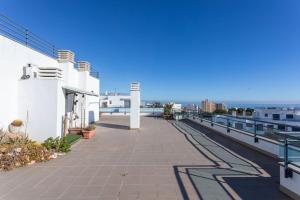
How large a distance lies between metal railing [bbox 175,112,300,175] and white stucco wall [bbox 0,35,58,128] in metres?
7.70

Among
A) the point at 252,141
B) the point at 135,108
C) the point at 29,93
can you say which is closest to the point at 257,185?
the point at 252,141

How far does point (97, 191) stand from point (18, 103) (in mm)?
5651

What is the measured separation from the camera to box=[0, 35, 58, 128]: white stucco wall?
773 cm

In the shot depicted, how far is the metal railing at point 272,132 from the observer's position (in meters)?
4.15

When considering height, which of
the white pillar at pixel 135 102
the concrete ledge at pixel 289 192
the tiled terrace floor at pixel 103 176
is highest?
the white pillar at pixel 135 102

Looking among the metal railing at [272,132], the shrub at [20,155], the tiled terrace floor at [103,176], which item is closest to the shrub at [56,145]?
the tiled terrace floor at [103,176]

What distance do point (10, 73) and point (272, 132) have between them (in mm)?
8154

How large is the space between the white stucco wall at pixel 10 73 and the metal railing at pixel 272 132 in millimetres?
7701

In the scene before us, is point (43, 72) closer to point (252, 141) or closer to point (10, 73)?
point (10, 73)

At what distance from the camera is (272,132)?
6.78m

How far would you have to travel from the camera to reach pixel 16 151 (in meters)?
6.11

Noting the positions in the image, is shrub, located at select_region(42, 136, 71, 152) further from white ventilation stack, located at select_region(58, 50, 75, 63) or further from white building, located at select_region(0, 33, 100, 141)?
→ white ventilation stack, located at select_region(58, 50, 75, 63)

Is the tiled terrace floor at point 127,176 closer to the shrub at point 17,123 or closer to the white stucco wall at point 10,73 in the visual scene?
the shrub at point 17,123

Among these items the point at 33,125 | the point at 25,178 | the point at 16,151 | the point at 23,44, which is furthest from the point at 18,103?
the point at 25,178
